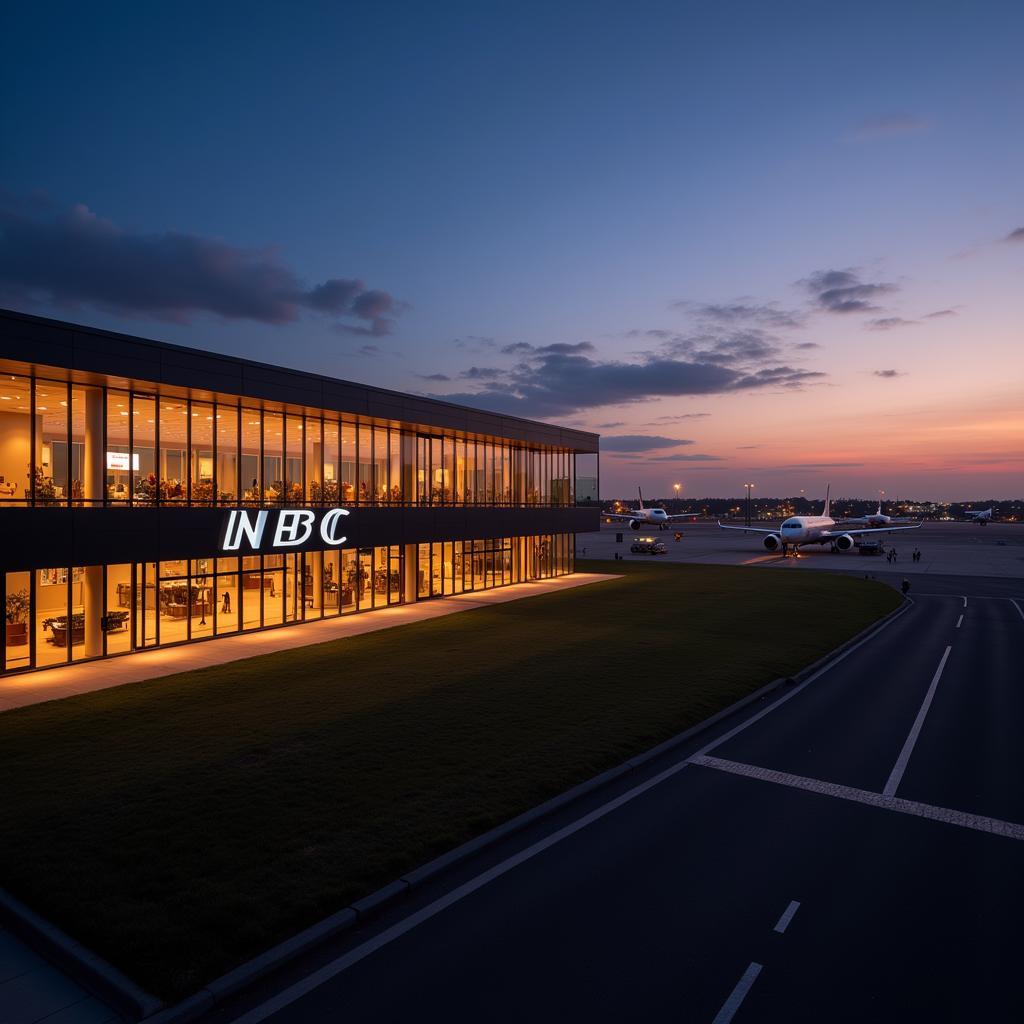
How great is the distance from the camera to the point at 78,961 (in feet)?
22.4

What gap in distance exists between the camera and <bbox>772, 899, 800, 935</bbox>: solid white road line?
25.2 feet

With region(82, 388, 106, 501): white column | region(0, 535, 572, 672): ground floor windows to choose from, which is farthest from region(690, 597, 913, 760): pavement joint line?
region(82, 388, 106, 501): white column

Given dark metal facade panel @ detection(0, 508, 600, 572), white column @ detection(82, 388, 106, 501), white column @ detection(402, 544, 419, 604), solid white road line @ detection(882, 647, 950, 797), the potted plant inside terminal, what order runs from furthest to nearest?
1. white column @ detection(402, 544, 419, 604)
2. white column @ detection(82, 388, 106, 501)
3. the potted plant inside terminal
4. dark metal facade panel @ detection(0, 508, 600, 572)
5. solid white road line @ detection(882, 647, 950, 797)

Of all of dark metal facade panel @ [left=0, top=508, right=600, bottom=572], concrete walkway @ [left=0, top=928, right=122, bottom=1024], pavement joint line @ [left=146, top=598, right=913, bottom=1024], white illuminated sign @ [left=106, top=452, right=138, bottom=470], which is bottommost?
concrete walkway @ [left=0, top=928, right=122, bottom=1024]

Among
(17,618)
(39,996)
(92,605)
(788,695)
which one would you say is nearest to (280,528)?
(92,605)

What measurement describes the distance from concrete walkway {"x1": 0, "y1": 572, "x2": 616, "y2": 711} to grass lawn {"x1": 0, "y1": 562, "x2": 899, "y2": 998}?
4.00ft

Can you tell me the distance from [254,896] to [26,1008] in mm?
2216

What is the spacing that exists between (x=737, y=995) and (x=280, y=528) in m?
22.9

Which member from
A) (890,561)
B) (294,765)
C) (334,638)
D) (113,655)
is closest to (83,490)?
(113,655)

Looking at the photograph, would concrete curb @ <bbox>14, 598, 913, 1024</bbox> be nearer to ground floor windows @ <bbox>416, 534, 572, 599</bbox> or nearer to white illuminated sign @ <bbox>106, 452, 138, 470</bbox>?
white illuminated sign @ <bbox>106, 452, 138, 470</bbox>

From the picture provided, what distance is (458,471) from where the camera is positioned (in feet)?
126

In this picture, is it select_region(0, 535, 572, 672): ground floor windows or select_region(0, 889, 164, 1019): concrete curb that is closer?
select_region(0, 889, 164, 1019): concrete curb

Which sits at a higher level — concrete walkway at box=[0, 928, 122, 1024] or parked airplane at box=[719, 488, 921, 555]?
parked airplane at box=[719, 488, 921, 555]

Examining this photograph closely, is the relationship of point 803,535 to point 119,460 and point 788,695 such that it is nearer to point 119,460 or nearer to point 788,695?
point 788,695
